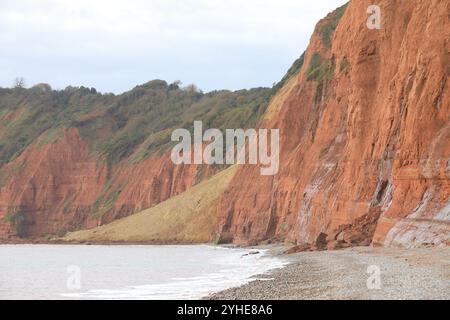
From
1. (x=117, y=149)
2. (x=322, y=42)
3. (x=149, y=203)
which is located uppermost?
(x=322, y=42)

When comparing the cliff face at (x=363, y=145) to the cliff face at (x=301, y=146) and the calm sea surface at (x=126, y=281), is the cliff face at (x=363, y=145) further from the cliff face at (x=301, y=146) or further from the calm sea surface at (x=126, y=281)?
the calm sea surface at (x=126, y=281)

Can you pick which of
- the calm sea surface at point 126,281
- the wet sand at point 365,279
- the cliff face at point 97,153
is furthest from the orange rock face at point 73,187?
the wet sand at point 365,279

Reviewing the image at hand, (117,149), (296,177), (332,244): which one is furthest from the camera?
(117,149)

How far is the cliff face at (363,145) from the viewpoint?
33562mm

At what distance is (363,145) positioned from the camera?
1806 inches

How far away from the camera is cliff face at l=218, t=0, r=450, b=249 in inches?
1321

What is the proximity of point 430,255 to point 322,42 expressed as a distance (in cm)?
5182

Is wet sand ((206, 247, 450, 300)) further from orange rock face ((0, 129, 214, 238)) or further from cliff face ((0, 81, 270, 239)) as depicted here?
orange rock face ((0, 129, 214, 238))

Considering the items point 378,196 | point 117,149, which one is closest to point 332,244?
point 378,196

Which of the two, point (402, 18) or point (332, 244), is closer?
point (332, 244)

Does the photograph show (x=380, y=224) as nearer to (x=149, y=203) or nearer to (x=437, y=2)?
(x=437, y=2)

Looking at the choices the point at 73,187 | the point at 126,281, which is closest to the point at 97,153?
the point at 73,187

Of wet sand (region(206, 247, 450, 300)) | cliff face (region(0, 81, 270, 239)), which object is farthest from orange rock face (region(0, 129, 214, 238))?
wet sand (region(206, 247, 450, 300))
